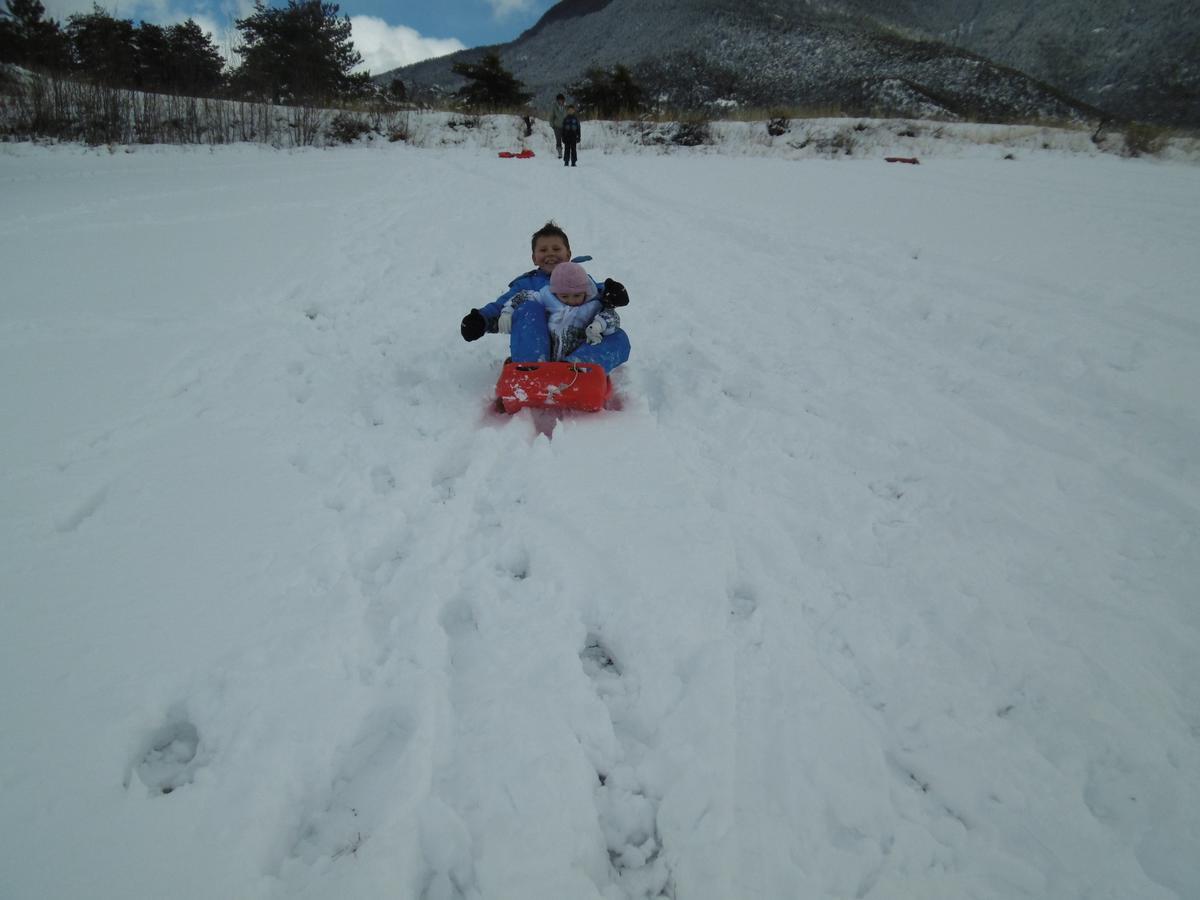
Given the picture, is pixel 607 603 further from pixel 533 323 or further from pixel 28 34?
pixel 28 34

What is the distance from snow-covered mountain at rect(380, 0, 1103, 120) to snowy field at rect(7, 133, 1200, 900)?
38.1m

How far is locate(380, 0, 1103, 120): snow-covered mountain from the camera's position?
43469mm

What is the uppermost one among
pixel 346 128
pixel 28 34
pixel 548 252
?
pixel 28 34

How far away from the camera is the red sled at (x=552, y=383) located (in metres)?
2.65

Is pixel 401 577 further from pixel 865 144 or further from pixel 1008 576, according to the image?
pixel 865 144

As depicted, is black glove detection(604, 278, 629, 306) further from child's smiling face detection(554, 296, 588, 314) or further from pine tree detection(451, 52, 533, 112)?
pine tree detection(451, 52, 533, 112)

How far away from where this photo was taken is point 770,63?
5122 cm

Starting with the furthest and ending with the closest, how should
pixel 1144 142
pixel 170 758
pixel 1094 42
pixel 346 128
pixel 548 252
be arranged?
1. pixel 1094 42
2. pixel 346 128
3. pixel 1144 142
4. pixel 548 252
5. pixel 170 758

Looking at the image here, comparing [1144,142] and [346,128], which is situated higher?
[346,128]

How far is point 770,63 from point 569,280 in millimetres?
61182

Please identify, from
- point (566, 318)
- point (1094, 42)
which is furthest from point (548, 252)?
point (1094, 42)

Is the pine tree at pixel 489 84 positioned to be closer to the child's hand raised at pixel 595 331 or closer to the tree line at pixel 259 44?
the tree line at pixel 259 44

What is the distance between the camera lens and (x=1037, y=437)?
241 centimetres

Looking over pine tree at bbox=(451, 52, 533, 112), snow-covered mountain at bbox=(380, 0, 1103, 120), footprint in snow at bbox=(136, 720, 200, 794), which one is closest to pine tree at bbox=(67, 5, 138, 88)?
pine tree at bbox=(451, 52, 533, 112)
